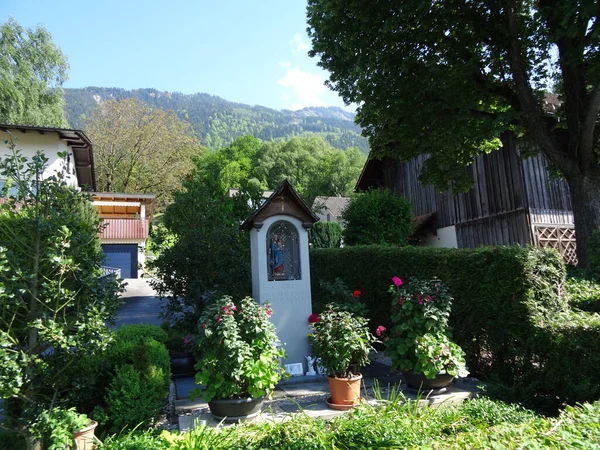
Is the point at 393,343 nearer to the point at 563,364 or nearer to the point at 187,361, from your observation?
the point at 563,364

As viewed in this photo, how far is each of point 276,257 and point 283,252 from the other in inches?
9.3

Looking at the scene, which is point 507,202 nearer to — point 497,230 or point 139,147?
point 497,230

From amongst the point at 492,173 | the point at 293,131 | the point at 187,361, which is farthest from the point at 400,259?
the point at 293,131

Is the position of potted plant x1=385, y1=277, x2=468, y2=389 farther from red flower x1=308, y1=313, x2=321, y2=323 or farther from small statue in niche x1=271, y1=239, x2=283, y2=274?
small statue in niche x1=271, y1=239, x2=283, y2=274

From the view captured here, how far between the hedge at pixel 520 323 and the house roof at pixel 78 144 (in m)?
14.4

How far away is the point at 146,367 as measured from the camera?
5727mm

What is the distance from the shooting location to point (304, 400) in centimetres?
637

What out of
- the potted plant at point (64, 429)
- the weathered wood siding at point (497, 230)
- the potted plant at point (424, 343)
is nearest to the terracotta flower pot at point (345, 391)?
the potted plant at point (424, 343)

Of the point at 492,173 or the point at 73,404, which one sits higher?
the point at 492,173

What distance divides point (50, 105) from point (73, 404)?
25.5m

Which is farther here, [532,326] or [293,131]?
[293,131]

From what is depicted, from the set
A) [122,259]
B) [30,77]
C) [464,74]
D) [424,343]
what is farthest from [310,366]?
[122,259]

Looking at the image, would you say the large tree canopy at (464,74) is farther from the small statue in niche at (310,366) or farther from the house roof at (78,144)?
the house roof at (78,144)

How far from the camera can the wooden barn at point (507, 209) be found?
55.2 feet
